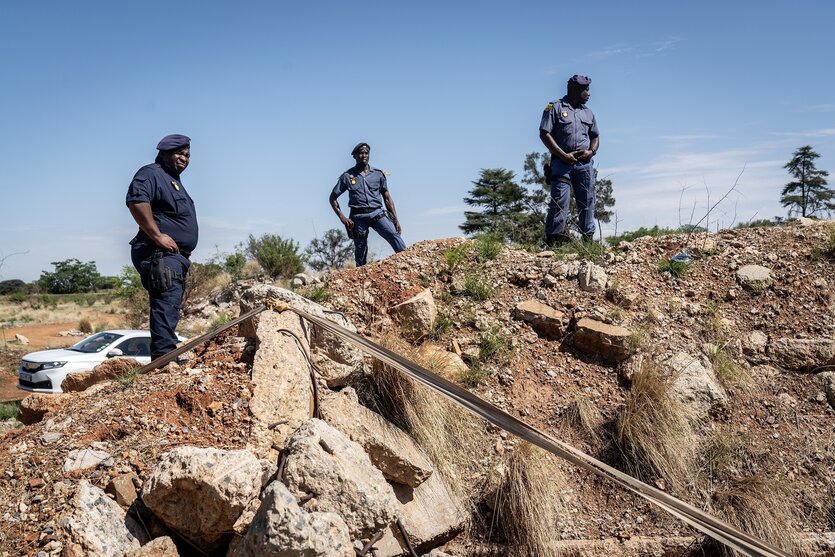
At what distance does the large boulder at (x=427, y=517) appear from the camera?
4.00 metres

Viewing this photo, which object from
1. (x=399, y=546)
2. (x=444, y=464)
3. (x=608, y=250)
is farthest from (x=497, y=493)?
(x=608, y=250)

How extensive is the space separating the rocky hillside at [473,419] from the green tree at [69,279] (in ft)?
97.2

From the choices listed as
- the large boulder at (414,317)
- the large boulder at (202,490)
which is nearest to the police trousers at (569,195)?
the large boulder at (414,317)

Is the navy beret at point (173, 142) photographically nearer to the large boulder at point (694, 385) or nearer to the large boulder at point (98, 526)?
the large boulder at point (98, 526)

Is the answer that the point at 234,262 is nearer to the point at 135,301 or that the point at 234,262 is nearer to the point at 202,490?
the point at 135,301

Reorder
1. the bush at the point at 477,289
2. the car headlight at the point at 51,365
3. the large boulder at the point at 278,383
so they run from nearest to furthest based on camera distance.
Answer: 1. the large boulder at the point at 278,383
2. the bush at the point at 477,289
3. the car headlight at the point at 51,365

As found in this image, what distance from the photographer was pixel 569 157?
7.27 metres

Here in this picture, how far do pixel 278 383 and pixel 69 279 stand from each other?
109 ft

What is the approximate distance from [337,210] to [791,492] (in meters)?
5.26

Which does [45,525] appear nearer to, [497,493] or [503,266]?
[497,493]

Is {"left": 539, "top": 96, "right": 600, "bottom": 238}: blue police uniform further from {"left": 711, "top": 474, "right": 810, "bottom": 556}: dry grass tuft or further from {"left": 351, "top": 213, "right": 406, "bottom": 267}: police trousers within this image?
{"left": 711, "top": 474, "right": 810, "bottom": 556}: dry grass tuft

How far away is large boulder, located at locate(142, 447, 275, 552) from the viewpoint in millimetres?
3135

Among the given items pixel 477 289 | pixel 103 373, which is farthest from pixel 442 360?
pixel 103 373

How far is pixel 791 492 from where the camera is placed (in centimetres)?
486
